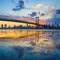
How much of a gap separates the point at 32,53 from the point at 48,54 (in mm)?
617

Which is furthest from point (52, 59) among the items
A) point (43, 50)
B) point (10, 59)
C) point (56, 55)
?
point (10, 59)

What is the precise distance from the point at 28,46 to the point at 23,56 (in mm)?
1120

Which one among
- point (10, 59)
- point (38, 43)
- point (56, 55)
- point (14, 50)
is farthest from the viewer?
point (38, 43)

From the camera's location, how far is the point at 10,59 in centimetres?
696

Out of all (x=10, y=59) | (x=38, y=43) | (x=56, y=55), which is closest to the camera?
(x=10, y=59)

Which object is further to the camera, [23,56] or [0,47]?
[0,47]

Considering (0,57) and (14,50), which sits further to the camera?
(14,50)

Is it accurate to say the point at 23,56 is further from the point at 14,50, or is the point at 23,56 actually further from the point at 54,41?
the point at 54,41

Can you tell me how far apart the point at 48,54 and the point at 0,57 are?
177 cm

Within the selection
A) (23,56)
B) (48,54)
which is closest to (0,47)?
(23,56)

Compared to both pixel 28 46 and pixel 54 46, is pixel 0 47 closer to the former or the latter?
pixel 28 46

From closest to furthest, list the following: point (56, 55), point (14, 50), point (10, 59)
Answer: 1. point (10, 59)
2. point (56, 55)
3. point (14, 50)

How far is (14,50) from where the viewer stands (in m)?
8.06

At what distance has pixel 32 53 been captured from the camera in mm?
7367
